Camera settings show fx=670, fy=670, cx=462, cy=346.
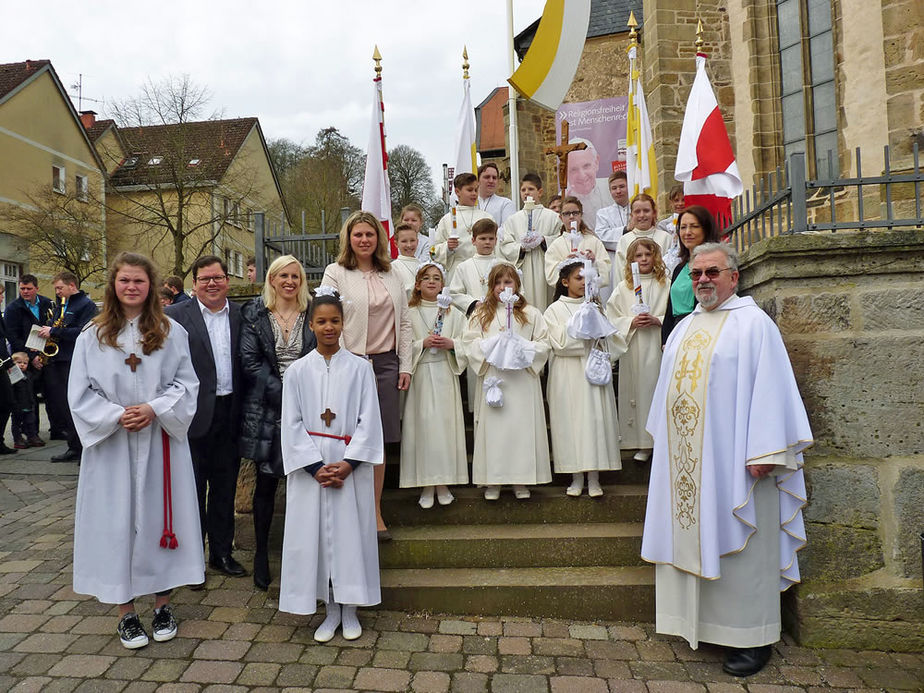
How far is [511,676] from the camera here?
10.9 ft

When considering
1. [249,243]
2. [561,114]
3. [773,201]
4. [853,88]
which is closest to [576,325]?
[773,201]

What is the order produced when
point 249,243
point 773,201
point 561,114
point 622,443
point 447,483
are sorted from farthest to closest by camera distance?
point 249,243
point 561,114
point 622,443
point 447,483
point 773,201

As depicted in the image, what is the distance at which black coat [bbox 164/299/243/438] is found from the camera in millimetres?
4198

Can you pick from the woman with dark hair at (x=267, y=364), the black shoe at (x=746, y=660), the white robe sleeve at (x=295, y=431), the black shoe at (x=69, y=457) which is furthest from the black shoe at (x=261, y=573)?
the black shoe at (x=69, y=457)

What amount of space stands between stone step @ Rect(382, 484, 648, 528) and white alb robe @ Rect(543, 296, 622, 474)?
0.22m

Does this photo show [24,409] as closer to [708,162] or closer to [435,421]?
[435,421]

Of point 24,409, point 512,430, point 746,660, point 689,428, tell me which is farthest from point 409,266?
point 24,409

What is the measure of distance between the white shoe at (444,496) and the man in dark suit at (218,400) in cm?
141

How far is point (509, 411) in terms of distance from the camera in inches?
186

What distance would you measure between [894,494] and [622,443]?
193 centimetres

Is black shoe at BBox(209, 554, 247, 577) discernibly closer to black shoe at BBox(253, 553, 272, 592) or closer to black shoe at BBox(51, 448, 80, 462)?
black shoe at BBox(253, 553, 272, 592)

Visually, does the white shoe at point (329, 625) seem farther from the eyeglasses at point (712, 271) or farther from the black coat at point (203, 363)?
the eyeglasses at point (712, 271)

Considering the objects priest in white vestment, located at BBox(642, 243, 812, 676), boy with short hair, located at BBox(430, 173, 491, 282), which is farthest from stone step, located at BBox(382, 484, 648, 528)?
boy with short hair, located at BBox(430, 173, 491, 282)

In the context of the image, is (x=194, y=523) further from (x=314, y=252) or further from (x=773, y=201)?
(x=314, y=252)
